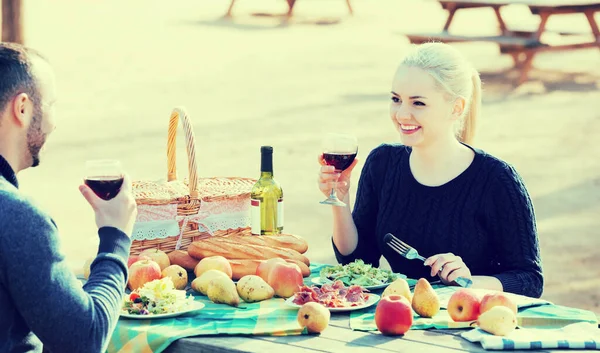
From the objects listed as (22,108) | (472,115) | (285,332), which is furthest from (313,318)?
(472,115)

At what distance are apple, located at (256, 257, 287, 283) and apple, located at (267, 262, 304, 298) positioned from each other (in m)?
0.05

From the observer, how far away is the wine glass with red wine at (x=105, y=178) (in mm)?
2930

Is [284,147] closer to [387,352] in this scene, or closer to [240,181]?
[240,181]

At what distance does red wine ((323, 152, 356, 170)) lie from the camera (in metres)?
3.57

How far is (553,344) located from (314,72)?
13718 mm

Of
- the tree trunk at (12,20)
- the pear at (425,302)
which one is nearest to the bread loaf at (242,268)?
the pear at (425,302)

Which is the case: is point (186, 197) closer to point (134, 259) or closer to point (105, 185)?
point (134, 259)

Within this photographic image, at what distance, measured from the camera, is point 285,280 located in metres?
3.34

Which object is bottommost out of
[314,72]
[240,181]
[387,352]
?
[387,352]

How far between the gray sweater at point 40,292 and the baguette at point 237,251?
1.04 m

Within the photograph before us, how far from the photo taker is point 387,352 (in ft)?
9.17

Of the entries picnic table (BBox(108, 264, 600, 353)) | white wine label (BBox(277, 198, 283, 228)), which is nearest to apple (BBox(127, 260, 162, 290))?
picnic table (BBox(108, 264, 600, 353))

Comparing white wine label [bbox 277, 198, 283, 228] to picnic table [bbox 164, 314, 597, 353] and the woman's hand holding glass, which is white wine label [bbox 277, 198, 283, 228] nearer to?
the woman's hand holding glass

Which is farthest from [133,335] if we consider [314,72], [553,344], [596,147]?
[314,72]
